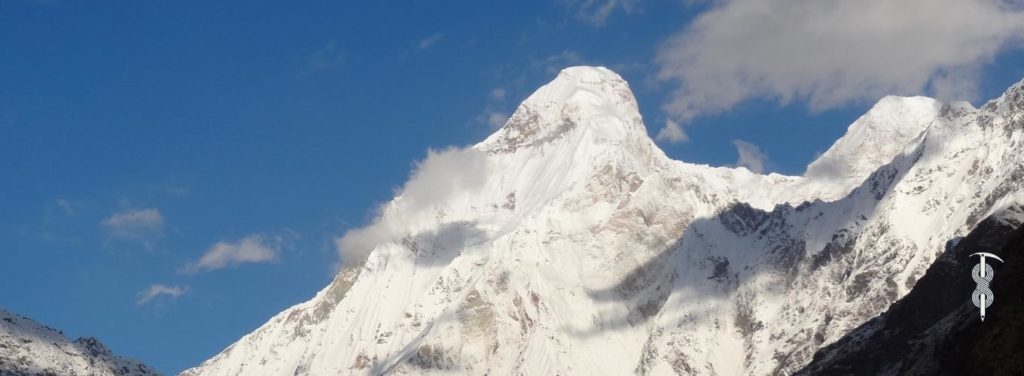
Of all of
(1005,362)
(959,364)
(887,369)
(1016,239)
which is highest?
(887,369)

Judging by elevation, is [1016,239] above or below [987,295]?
above

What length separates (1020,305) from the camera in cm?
12238

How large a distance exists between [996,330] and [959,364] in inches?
527

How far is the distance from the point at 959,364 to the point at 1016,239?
38.5ft

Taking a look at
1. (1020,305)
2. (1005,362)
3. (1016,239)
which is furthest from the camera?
(1016,239)

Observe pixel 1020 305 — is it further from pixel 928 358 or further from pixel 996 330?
pixel 928 358

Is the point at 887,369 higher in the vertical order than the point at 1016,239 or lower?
higher

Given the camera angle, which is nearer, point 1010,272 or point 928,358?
point 1010,272

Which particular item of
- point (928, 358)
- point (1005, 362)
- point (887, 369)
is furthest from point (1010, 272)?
point (887, 369)

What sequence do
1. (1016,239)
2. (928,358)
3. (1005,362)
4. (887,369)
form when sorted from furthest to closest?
(887,369), (928,358), (1016,239), (1005,362)

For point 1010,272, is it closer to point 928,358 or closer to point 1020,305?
point 1020,305

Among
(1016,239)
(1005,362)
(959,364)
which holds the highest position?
(1016,239)

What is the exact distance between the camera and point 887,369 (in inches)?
7608

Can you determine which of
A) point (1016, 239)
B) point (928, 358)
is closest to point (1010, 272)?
point (1016, 239)
